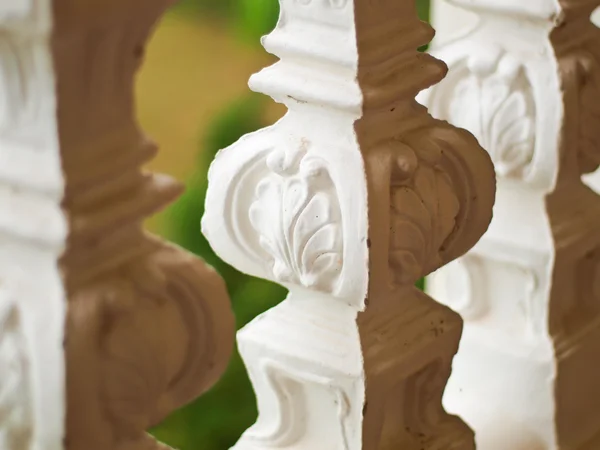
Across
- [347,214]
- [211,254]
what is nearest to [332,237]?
[347,214]

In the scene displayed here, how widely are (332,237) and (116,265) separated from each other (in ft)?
0.61

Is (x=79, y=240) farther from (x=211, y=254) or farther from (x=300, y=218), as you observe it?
(x=211, y=254)

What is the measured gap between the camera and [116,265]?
60 centimetres

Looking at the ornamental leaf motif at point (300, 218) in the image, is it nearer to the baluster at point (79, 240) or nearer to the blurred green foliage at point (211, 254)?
the baluster at point (79, 240)

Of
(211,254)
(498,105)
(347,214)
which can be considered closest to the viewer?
(347,214)

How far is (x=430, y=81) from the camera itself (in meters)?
0.79

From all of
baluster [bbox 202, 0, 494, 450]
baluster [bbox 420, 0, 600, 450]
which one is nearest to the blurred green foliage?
baluster [bbox 420, 0, 600, 450]

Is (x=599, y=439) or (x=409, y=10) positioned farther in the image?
(x=599, y=439)

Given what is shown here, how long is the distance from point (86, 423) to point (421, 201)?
0.94 ft

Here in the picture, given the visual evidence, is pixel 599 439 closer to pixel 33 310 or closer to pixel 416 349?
pixel 416 349

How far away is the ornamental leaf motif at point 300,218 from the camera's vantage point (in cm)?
74

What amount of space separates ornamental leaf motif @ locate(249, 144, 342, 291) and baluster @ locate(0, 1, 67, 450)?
22 centimetres

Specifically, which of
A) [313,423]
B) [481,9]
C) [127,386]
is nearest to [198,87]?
[481,9]

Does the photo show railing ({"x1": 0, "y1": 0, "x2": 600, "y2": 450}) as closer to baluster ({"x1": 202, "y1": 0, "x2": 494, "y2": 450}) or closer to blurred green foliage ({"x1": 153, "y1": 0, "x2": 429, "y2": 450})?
baluster ({"x1": 202, "y1": 0, "x2": 494, "y2": 450})
